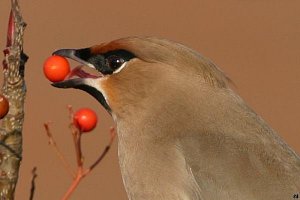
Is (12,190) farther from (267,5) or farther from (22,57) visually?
(267,5)

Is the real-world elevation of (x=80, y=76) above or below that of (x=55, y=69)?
below

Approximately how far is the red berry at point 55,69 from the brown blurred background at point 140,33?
4.93 meters

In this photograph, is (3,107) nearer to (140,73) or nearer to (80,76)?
(80,76)

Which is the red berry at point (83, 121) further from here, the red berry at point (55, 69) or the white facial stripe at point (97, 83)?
the white facial stripe at point (97, 83)

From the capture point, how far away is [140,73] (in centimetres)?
503

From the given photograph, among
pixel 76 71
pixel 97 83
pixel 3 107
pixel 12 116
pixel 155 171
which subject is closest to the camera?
pixel 3 107

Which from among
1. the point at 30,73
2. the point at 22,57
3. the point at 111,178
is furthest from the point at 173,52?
the point at 30,73

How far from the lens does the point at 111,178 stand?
381 inches

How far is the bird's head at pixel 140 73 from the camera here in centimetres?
486

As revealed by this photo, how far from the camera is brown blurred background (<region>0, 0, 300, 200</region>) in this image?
10.0 meters

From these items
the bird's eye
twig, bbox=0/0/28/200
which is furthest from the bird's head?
twig, bbox=0/0/28/200

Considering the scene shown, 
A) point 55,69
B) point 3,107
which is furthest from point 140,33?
point 3,107

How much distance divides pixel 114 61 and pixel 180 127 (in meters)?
0.47

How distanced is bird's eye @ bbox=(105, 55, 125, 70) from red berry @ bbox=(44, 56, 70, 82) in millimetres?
776
